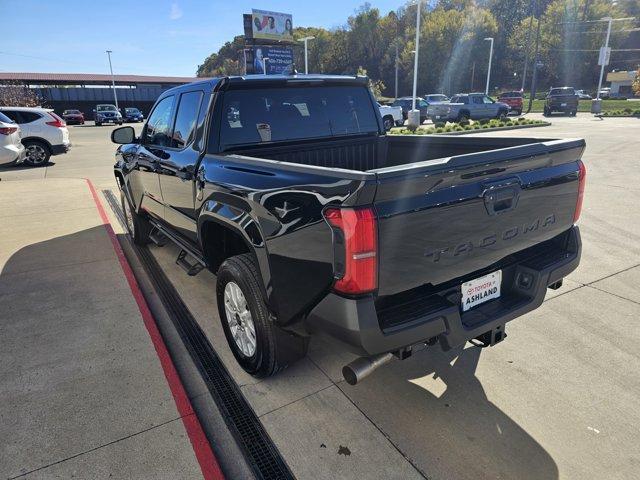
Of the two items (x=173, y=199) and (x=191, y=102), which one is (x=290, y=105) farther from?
(x=173, y=199)

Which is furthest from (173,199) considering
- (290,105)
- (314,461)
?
(314,461)

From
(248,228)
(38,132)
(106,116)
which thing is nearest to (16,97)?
(106,116)

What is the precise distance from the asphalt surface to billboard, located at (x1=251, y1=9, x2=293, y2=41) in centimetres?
3855

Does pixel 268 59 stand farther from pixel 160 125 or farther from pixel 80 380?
pixel 80 380

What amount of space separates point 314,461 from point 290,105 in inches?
101

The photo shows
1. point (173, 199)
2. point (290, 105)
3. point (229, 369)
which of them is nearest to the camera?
point (229, 369)

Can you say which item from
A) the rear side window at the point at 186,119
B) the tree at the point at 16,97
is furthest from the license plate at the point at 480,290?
the tree at the point at 16,97

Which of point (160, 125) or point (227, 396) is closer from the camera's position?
point (227, 396)

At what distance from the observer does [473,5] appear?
8619 cm

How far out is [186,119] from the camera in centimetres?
369

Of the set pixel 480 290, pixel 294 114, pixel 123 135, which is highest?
pixel 294 114

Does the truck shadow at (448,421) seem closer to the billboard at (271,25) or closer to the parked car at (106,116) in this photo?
the billboard at (271,25)

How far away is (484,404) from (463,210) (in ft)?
4.25

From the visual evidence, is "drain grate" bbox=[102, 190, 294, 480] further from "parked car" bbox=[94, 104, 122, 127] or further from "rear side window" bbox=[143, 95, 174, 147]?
"parked car" bbox=[94, 104, 122, 127]
